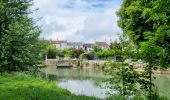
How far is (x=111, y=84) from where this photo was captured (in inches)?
491

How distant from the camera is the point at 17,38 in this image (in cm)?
2305

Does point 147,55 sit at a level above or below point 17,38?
below

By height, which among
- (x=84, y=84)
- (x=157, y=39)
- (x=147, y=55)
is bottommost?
(x=84, y=84)

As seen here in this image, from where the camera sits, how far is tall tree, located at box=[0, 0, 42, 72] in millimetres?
22750

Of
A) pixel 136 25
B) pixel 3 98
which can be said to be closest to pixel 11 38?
pixel 3 98

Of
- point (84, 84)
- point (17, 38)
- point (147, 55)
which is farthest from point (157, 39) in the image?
point (84, 84)

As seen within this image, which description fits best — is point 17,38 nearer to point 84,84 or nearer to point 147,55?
point 147,55

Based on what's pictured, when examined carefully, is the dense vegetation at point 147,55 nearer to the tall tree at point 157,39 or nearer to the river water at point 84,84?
the tall tree at point 157,39

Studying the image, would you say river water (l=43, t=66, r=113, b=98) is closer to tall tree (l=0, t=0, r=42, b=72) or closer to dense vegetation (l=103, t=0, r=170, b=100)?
dense vegetation (l=103, t=0, r=170, b=100)

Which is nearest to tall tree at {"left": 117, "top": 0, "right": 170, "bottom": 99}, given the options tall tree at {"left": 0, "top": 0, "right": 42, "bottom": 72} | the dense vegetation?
the dense vegetation

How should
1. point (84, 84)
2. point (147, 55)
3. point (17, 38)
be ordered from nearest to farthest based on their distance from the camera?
point (147, 55)
point (17, 38)
point (84, 84)

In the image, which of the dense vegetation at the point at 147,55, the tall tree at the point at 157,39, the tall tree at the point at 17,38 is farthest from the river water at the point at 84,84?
the tall tree at the point at 17,38

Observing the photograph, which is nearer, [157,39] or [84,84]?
[157,39]

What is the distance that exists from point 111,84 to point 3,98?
398 cm
